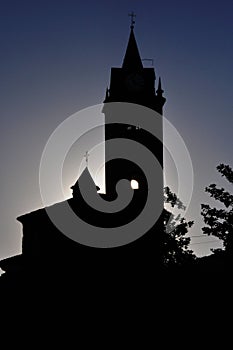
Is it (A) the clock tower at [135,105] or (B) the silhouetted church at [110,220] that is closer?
(B) the silhouetted church at [110,220]

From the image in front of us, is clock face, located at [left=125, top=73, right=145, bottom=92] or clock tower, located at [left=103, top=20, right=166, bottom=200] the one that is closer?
clock tower, located at [left=103, top=20, right=166, bottom=200]

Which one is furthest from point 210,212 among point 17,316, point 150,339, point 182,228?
point 150,339

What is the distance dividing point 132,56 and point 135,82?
286 centimetres

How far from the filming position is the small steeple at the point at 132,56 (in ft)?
128

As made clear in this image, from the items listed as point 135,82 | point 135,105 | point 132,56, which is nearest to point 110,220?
point 135,105

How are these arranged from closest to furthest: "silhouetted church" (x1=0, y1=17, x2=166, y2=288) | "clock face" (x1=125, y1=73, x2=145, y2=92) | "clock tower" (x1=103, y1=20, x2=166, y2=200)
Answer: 1. "silhouetted church" (x1=0, y1=17, x2=166, y2=288)
2. "clock tower" (x1=103, y1=20, x2=166, y2=200)
3. "clock face" (x1=125, y1=73, x2=145, y2=92)

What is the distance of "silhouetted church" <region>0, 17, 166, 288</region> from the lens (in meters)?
31.8

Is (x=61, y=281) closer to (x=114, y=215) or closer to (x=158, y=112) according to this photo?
(x=114, y=215)

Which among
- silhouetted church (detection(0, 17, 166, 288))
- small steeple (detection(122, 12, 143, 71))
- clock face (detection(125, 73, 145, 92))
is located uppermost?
small steeple (detection(122, 12, 143, 71))

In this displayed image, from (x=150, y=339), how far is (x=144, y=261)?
48.2ft

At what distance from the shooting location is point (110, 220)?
34.5 metres

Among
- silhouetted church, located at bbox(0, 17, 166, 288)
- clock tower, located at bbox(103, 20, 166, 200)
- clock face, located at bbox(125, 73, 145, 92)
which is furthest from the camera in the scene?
clock face, located at bbox(125, 73, 145, 92)

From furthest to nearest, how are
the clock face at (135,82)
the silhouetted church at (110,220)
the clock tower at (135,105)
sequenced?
the clock face at (135,82) < the clock tower at (135,105) < the silhouetted church at (110,220)

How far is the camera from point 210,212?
4691 centimetres
